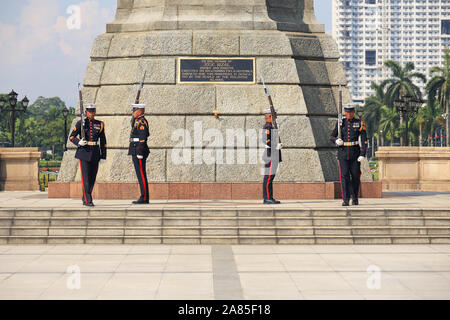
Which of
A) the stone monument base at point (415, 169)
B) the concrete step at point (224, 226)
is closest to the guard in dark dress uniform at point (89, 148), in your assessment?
the concrete step at point (224, 226)

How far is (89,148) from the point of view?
13812 mm

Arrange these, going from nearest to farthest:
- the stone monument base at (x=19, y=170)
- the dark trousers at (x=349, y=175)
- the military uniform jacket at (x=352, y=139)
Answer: the dark trousers at (x=349, y=175), the military uniform jacket at (x=352, y=139), the stone monument base at (x=19, y=170)

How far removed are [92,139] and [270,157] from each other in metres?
3.46

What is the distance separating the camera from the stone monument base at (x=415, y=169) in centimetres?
2158

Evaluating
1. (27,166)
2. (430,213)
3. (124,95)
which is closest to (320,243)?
(430,213)

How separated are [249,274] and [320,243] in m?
3.23

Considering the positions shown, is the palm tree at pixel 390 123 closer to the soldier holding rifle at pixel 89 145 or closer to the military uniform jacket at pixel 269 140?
the military uniform jacket at pixel 269 140

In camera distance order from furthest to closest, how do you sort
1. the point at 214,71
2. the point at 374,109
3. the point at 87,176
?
the point at 374,109
the point at 214,71
the point at 87,176

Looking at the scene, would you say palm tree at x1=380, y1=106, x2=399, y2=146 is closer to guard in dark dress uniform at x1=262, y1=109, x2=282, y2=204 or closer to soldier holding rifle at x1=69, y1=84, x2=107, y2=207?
guard in dark dress uniform at x1=262, y1=109, x2=282, y2=204

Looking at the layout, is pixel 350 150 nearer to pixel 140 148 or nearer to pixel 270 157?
pixel 270 157

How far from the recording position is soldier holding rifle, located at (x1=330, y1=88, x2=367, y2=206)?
45.6 feet

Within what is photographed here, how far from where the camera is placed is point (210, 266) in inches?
383

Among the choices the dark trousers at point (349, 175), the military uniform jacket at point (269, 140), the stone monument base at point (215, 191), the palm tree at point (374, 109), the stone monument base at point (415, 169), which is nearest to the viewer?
the dark trousers at point (349, 175)

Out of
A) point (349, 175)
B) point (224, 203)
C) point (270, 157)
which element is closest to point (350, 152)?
point (349, 175)
